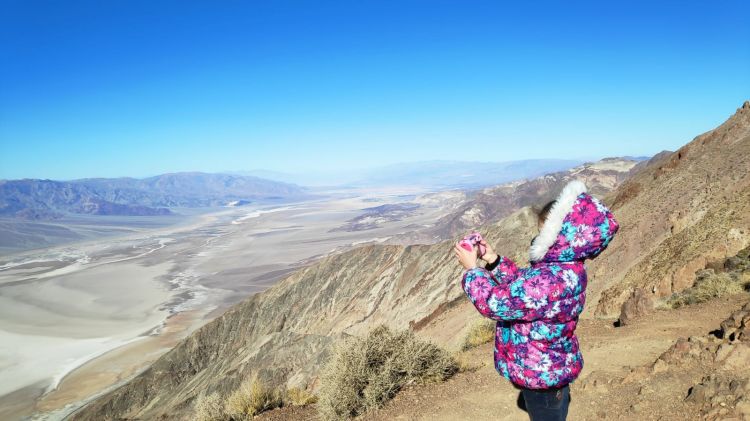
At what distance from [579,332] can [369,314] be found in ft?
57.4

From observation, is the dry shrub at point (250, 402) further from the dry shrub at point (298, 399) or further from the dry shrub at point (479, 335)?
the dry shrub at point (479, 335)

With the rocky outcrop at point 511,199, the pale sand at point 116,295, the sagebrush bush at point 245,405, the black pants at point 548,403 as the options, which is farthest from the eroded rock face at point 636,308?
the rocky outcrop at point 511,199

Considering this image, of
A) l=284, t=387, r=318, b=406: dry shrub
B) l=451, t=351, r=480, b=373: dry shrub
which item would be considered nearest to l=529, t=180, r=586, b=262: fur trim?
l=451, t=351, r=480, b=373: dry shrub

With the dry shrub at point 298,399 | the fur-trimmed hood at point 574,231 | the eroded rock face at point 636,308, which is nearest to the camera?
the fur-trimmed hood at point 574,231

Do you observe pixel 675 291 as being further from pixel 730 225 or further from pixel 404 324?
pixel 404 324

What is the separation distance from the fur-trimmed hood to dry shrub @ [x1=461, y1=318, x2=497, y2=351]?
6.17 metres

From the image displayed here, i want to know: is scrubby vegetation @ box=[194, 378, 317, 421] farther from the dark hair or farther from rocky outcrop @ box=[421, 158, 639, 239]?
rocky outcrop @ box=[421, 158, 639, 239]

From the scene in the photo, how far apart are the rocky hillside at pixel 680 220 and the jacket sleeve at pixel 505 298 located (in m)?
6.62

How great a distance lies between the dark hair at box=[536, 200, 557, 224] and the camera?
225cm

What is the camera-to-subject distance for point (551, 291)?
208cm

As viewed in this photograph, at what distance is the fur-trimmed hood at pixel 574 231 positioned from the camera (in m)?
2.08

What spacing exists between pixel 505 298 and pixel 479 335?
251 inches

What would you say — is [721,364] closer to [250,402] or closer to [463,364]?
[463,364]

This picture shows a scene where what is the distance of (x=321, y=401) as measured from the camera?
555 centimetres
